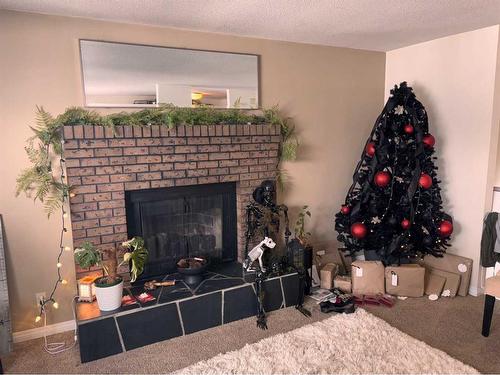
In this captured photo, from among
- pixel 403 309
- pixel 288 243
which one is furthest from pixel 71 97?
pixel 403 309

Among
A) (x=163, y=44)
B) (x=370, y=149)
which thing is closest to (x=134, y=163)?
(x=163, y=44)

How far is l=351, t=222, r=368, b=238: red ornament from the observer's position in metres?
3.21

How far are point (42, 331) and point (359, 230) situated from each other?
2596 millimetres

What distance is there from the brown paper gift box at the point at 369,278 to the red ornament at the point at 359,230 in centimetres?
27

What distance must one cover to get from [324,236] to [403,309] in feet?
3.43

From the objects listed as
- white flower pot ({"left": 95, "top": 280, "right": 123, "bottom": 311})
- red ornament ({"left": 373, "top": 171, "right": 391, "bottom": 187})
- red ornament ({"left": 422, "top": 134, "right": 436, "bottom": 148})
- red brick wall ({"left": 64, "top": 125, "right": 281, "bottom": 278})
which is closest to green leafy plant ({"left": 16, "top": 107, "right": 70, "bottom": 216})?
red brick wall ({"left": 64, "top": 125, "right": 281, "bottom": 278})

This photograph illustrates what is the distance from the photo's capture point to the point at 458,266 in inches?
128

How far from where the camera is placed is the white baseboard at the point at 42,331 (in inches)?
103

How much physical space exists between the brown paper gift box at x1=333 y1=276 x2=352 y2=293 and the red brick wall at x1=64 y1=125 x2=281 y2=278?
1.20 m

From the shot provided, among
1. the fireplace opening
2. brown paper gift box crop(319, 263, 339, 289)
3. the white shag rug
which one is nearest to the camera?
the white shag rug

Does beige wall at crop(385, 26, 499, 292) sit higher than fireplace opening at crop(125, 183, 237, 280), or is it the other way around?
beige wall at crop(385, 26, 499, 292)

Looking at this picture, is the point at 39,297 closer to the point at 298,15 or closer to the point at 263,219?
the point at 263,219

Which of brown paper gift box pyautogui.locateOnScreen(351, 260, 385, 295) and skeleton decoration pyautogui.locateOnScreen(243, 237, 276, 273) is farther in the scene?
brown paper gift box pyautogui.locateOnScreen(351, 260, 385, 295)

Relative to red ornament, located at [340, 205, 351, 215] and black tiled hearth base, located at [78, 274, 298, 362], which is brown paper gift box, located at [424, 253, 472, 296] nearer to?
red ornament, located at [340, 205, 351, 215]
